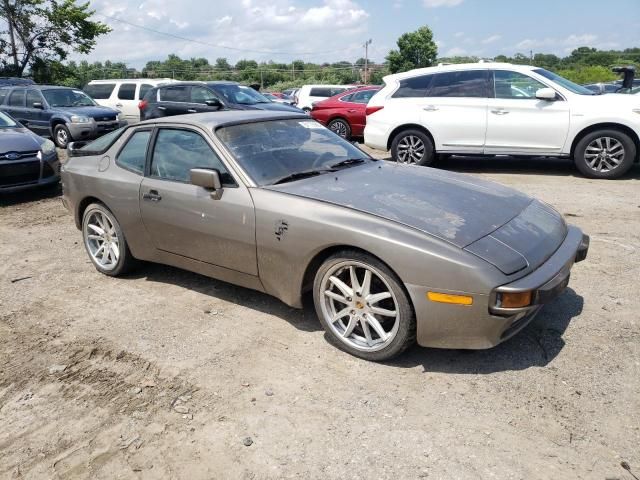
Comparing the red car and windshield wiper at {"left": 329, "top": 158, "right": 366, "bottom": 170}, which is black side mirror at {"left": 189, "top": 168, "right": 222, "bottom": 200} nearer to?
windshield wiper at {"left": 329, "top": 158, "right": 366, "bottom": 170}

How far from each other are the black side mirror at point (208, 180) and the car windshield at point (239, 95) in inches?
327

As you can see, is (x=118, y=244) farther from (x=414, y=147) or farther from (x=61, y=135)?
(x=61, y=135)

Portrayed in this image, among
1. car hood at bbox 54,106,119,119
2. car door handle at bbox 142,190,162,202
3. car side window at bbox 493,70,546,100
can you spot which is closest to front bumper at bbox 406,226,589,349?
car door handle at bbox 142,190,162,202

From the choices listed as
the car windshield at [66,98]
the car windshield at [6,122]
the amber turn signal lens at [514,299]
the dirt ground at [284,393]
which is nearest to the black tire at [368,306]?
the dirt ground at [284,393]

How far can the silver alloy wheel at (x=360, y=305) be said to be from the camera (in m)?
3.26

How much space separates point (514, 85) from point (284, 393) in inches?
288

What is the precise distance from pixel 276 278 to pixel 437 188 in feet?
4.24

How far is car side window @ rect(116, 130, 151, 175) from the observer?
4.55 metres

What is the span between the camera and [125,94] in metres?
16.4

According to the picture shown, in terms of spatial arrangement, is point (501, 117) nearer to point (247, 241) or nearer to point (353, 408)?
point (247, 241)

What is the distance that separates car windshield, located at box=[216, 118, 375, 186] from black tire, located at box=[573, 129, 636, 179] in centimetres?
518

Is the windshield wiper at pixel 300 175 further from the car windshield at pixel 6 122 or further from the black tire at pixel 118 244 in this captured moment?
the car windshield at pixel 6 122


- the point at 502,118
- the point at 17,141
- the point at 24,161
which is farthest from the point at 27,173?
the point at 502,118

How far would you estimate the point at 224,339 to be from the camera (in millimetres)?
3744
